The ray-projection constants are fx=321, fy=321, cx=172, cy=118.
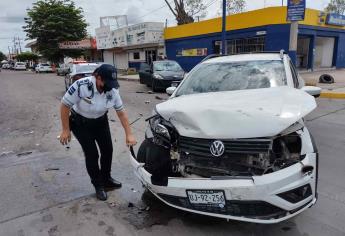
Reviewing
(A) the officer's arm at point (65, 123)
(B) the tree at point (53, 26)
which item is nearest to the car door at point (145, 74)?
(A) the officer's arm at point (65, 123)

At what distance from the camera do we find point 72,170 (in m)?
4.95

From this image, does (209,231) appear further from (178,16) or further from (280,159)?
(178,16)

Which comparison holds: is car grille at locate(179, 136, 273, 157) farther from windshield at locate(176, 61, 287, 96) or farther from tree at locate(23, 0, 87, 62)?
tree at locate(23, 0, 87, 62)

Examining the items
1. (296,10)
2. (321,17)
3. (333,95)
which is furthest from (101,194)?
(321,17)

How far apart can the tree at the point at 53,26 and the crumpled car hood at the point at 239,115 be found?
45.9 metres

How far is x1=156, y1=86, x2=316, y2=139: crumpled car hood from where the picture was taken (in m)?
2.69

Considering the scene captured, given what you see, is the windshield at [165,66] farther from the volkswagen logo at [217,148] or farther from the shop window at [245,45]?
the volkswagen logo at [217,148]

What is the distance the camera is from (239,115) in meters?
2.80

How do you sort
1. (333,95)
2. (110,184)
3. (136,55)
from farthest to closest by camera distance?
1. (136,55)
2. (333,95)
3. (110,184)

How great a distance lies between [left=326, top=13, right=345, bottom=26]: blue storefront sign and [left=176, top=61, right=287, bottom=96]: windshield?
64.0 feet

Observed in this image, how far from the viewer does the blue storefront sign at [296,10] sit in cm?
1335

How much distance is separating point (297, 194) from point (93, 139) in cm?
235

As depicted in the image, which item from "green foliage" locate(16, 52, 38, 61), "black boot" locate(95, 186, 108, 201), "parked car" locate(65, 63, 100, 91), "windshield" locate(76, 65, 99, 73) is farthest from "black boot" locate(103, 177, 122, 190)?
"green foliage" locate(16, 52, 38, 61)

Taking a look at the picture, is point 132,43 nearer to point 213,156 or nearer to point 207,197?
point 213,156
